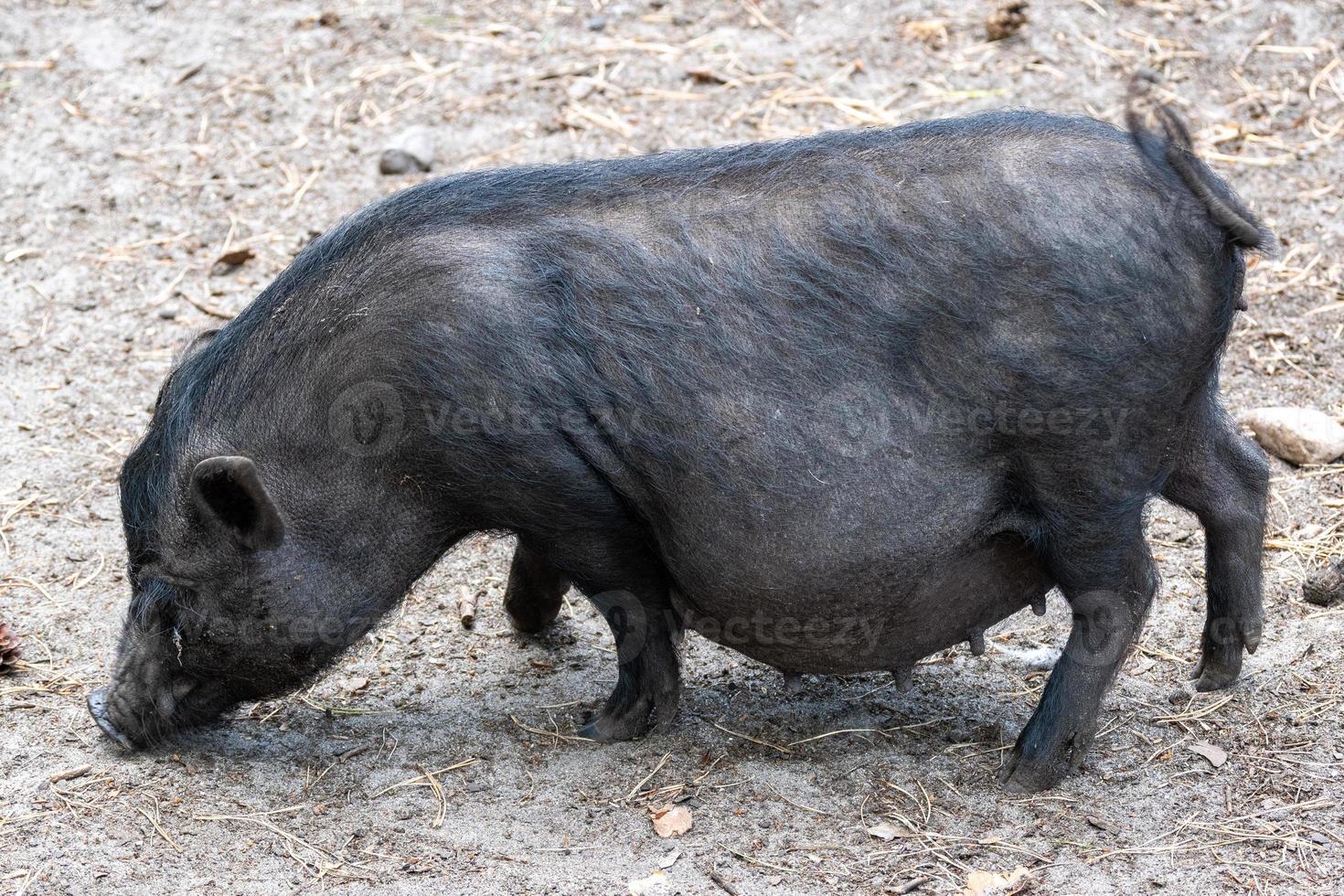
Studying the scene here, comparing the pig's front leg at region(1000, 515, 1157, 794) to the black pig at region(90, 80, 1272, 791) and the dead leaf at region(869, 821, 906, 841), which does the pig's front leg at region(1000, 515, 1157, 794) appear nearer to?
the black pig at region(90, 80, 1272, 791)

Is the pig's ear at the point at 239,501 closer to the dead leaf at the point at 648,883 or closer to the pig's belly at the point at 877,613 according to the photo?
the pig's belly at the point at 877,613

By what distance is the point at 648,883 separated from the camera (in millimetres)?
3756

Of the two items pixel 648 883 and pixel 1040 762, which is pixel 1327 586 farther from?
pixel 648 883

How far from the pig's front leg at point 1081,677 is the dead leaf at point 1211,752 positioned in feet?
1.12

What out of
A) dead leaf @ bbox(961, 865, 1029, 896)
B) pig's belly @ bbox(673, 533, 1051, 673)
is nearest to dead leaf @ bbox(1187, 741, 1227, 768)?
pig's belly @ bbox(673, 533, 1051, 673)

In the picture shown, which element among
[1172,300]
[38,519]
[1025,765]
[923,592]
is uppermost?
[1172,300]

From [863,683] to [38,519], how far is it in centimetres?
313

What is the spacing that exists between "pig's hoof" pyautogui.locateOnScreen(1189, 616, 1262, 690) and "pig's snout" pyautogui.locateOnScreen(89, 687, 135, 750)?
10.7 feet

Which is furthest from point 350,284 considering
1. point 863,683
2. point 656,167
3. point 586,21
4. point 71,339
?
point 586,21

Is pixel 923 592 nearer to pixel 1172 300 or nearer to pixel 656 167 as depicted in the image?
pixel 1172 300

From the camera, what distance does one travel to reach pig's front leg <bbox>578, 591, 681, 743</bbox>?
428 centimetres

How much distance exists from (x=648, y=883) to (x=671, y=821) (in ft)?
0.97

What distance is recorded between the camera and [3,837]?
3902mm

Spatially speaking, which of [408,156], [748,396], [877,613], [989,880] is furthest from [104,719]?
[408,156]
